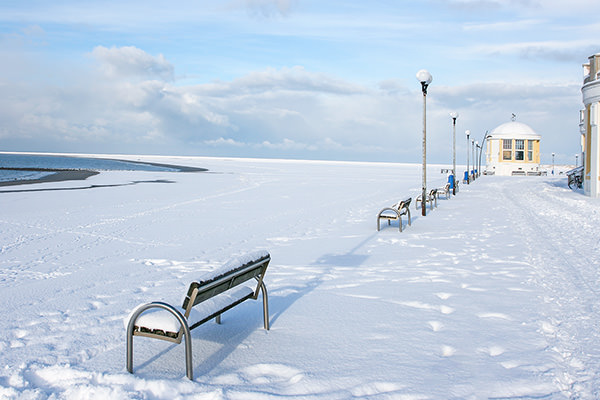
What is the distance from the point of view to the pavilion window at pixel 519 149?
2518 inches

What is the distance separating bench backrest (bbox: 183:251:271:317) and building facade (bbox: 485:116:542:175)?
6462cm

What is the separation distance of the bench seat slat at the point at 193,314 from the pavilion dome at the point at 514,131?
65.0 m

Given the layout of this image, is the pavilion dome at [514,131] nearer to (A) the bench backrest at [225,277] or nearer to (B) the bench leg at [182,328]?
(A) the bench backrest at [225,277]

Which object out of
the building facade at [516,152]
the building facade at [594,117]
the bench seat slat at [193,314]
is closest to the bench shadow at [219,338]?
the bench seat slat at [193,314]

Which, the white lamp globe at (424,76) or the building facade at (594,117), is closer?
the white lamp globe at (424,76)

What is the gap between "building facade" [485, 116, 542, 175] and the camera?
209 ft

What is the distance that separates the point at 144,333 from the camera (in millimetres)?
4102

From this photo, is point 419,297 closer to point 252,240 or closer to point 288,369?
point 288,369

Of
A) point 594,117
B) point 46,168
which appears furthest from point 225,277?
point 46,168

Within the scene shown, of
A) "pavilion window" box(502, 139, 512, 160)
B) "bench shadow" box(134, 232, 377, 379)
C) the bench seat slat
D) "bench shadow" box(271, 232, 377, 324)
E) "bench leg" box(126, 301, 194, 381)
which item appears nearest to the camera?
"bench leg" box(126, 301, 194, 381)

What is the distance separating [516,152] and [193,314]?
66.2 m

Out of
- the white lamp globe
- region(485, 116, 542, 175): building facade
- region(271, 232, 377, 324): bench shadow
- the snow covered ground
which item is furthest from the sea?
region(485, 116, 542, 175): building facade

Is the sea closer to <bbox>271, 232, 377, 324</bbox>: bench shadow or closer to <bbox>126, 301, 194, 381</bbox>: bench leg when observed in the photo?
<bbox>271, 232, 377, 324</bbox>: bench shadow

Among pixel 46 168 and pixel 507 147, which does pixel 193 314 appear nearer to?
pixel 507 147
